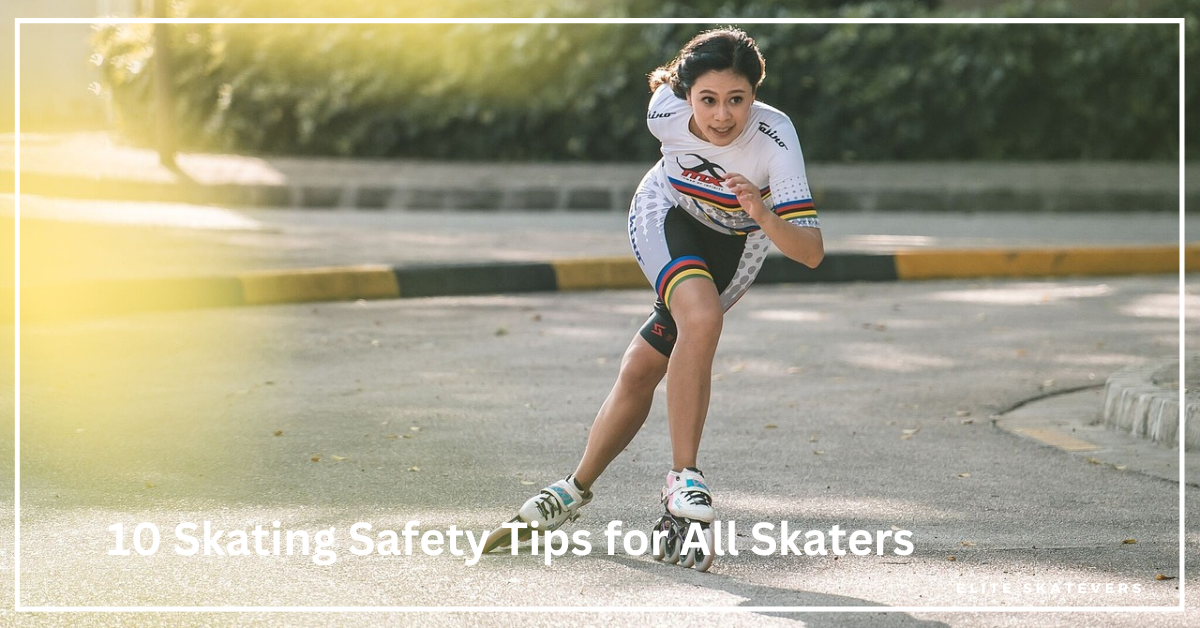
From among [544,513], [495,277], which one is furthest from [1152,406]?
[495,277]

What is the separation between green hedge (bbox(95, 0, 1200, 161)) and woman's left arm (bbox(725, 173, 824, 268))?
41.9ft

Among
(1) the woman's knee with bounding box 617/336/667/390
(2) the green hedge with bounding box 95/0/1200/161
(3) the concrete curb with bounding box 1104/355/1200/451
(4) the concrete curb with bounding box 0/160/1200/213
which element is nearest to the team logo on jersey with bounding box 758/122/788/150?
(1) the woman's knee with bounding box 617/336/667/390

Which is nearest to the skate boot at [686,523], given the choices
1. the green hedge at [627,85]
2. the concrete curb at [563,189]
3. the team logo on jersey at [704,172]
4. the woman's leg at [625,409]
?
the woman's leg at [625,409]

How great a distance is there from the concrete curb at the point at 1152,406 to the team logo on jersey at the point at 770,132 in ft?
6.59

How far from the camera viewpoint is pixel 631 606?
3.54 m

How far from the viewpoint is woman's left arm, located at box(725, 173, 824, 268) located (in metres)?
3.84

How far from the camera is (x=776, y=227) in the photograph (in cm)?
385

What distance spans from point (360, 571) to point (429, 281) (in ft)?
17.9

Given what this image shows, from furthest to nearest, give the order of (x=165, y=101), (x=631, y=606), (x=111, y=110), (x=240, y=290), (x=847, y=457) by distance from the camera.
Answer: (x=111, y=110), (x=165, y=101), (x=240, y=290), (x=847, y=457), (x=631, y=606)

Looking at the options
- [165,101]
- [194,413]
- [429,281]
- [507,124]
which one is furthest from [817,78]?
[194,413]

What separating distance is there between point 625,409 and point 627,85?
13042 millimetres

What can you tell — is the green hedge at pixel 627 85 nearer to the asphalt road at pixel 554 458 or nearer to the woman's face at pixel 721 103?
the asphalt road at pixel 554 458

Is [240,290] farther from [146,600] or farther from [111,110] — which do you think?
[111,110]

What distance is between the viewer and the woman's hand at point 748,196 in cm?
383
